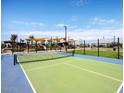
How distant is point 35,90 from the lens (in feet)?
14.7

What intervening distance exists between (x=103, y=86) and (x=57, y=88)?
1.42 metres

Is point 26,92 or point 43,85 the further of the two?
point 43,85

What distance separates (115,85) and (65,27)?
25506mm

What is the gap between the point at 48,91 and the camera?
440 centimetres

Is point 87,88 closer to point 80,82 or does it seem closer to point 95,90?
point 95,90

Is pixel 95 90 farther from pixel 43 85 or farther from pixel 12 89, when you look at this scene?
pixel 12 89

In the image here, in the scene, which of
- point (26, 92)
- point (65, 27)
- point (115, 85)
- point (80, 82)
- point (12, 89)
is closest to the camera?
point (26, 92)

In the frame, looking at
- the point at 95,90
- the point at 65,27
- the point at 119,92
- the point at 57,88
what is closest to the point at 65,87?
the point at 57,88

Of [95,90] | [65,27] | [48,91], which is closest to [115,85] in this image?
[95,90]

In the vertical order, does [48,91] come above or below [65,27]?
below

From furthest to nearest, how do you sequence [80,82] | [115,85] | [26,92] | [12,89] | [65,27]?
[65,27], [80,82], [115,85], [12,89], [26,92]

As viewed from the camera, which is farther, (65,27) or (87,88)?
(65,27)

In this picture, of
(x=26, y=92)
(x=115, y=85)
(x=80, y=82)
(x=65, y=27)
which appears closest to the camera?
(x=26, y=92)

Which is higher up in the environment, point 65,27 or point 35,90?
point 65,27
